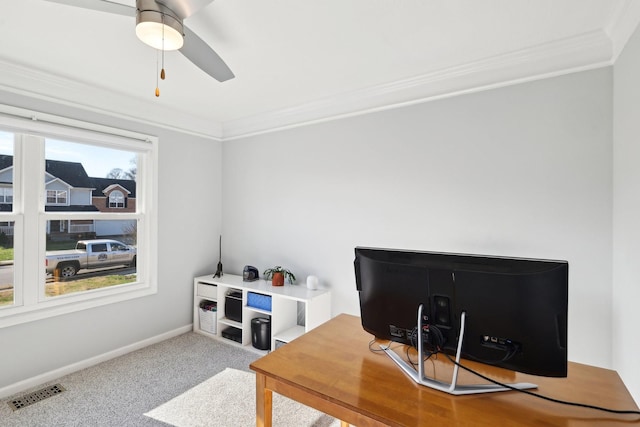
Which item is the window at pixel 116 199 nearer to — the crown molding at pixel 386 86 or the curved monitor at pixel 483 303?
the crown molding at pixel 386 86

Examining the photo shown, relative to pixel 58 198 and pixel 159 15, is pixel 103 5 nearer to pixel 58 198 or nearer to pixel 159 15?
pixel 159 15

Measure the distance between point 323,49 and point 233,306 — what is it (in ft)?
8.38

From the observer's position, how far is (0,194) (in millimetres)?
2365

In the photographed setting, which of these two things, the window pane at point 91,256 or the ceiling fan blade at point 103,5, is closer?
the ceiling fan blade at point 103,5

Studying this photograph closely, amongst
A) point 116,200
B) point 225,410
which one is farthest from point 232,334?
point 116,200

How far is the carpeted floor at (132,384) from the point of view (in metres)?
2.09

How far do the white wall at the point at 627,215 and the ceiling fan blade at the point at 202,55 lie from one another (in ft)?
7.00

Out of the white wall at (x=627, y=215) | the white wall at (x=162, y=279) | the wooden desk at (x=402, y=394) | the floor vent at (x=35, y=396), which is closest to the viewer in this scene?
the wooden desk at (x=402, y=394)

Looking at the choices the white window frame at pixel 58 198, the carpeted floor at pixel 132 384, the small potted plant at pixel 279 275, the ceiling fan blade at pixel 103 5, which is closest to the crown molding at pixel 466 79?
the small potted plant at pixel 279 275

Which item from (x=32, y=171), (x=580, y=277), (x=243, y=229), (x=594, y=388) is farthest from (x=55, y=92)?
(x=580, y=277)

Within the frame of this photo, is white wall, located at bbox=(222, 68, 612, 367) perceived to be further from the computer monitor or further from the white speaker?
the computer monitor

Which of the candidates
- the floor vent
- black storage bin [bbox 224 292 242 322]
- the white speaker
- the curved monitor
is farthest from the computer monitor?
the floor vent

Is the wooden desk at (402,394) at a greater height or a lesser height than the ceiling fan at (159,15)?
lesser

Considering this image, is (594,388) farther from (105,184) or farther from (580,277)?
(105,184)
